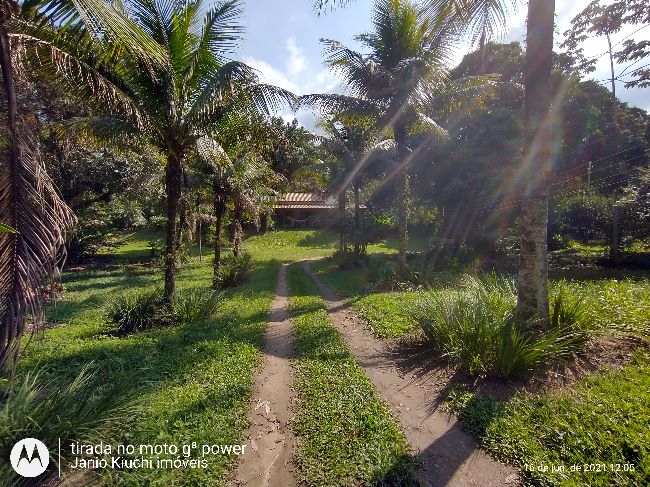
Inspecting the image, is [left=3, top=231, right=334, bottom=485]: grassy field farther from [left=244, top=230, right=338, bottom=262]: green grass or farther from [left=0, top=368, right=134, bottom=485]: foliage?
[left=244, top=230, right=338, bottom=262]: green grass

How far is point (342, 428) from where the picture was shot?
336 cm

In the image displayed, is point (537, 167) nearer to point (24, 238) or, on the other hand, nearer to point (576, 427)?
point (576, 427)

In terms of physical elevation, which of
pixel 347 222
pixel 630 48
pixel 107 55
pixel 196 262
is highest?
pixel 630 48

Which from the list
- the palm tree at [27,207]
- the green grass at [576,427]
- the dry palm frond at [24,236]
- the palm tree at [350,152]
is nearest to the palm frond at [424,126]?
A: the palm tree at [350,152]

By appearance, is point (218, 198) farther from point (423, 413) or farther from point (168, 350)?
point (423, 413)

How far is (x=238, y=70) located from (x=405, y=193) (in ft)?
22.1

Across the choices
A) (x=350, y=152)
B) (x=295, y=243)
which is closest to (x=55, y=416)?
(x=350, y=152)

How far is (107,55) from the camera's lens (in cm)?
395

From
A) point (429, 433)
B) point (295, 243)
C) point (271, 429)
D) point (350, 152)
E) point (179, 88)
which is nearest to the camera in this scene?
point (429, 433)

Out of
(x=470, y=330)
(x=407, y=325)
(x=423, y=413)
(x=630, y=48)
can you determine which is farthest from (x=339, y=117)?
(x=630, y=48)

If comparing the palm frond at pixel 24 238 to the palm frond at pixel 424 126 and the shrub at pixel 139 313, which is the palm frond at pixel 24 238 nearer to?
the shrub at pixel 139 313

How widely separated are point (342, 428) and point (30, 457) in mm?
2518

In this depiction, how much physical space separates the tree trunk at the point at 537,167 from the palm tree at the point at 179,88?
168 inches

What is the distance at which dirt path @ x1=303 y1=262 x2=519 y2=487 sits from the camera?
273 centimetres
